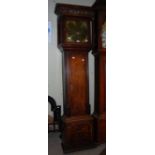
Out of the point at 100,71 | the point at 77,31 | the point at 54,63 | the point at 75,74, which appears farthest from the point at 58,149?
the point at 77,31

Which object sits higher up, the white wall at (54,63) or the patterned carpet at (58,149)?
the white wall at (54,63)

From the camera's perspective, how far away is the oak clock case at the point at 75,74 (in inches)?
107

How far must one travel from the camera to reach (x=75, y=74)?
2.78m

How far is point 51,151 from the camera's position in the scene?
2633mm

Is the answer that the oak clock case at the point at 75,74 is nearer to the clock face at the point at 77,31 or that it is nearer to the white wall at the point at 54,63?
the clock face at the point at 77,31

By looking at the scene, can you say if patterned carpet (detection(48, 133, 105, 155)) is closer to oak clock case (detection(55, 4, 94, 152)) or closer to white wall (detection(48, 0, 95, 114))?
oak clock case (detection(55, 4, 94, 152))

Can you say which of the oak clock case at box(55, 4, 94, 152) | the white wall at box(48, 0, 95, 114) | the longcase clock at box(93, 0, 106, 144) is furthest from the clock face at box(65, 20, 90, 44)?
the white wall at box(48, 0, 95, 114)

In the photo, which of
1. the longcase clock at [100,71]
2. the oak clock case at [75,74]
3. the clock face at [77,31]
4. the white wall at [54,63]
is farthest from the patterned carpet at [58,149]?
the clock face at [77,31]

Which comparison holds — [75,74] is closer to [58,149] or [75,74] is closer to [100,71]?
[100,71]

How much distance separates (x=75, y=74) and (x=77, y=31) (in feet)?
2.40
